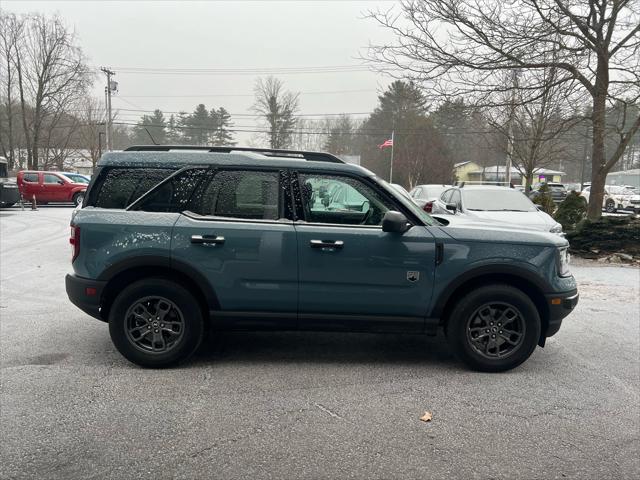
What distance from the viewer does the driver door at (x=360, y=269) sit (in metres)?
4.06

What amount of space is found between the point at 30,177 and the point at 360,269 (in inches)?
944

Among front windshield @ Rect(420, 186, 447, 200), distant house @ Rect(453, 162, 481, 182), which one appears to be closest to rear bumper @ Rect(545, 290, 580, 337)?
front windshield @ Rect(420, 186, 447, 200)

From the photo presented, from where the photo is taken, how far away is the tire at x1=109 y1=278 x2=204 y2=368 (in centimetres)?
411

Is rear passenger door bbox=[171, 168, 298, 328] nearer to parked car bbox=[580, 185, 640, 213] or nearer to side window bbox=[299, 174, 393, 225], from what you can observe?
side window bbox=[299, 174, 393, 225]

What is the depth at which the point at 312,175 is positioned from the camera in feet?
13.9

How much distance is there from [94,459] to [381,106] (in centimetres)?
5843

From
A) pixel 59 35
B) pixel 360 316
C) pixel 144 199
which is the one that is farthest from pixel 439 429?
pixel 59 35

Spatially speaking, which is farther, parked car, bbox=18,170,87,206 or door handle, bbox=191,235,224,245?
parked car, bbox=18,170,87,206

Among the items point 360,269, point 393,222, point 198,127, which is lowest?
point 360,269

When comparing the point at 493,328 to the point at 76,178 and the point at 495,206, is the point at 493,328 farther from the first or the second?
the point at 76,178

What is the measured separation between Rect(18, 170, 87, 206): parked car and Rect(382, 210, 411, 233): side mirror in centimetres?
2220

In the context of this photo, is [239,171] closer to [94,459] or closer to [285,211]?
[285,211]

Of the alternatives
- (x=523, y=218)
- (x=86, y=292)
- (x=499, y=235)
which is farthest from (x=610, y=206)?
(x=86, y=292)

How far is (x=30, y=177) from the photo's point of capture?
2297 centimetres
